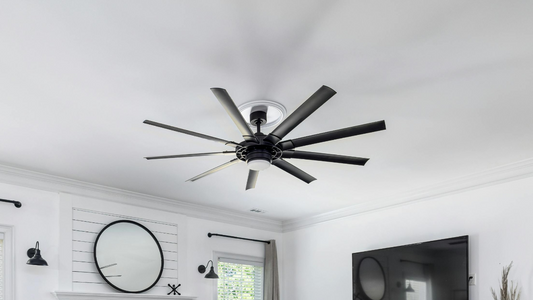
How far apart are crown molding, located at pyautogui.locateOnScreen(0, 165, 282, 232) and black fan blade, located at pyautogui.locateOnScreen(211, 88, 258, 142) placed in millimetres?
2585

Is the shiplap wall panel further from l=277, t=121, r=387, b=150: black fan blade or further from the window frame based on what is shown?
l=277, t=121, r=387, b=150: black fan blade

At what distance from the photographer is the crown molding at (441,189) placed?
4125mm

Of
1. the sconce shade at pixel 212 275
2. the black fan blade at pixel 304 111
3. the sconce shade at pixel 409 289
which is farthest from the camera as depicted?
the sconce shade at pixel 212 275

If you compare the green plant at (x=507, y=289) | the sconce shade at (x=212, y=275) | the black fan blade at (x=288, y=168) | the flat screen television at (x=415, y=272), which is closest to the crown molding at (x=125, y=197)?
→ the sconce shade at (x=212, y=275)

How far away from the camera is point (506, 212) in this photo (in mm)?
4152

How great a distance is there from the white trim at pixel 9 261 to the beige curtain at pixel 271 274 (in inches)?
116

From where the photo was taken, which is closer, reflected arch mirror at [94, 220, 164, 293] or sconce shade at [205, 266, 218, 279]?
reflected arch mirror at [94, 220, 164, 293]

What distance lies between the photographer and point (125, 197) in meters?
5.01

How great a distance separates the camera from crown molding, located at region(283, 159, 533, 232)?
4125mm

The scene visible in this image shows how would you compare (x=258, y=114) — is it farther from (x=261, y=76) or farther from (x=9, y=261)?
(x=9, y=261)

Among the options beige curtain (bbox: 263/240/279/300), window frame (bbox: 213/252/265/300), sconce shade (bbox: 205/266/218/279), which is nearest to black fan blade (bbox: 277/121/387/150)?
sconce shade (bbox: 205/266/218/279)

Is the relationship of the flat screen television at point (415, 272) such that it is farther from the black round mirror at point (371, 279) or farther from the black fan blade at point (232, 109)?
the black fan blade at point (232, 109)

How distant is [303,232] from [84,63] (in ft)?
13.8

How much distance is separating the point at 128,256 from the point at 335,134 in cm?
304
